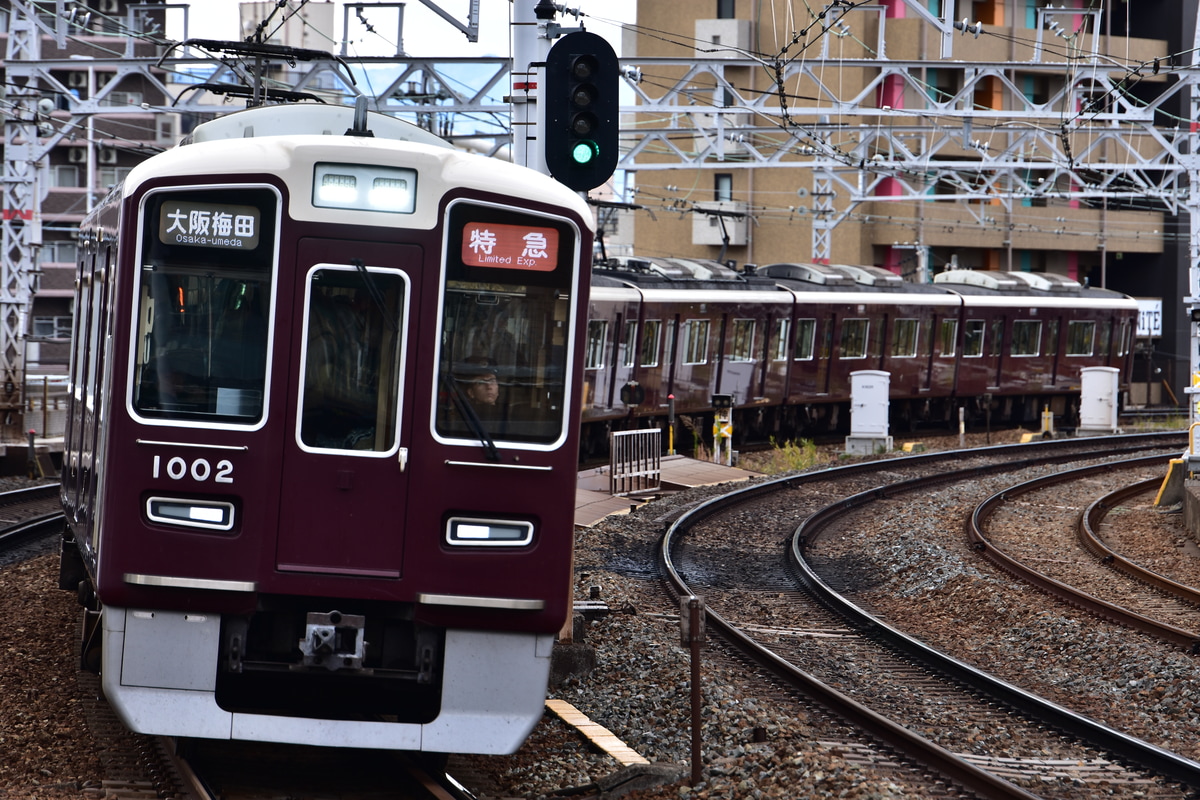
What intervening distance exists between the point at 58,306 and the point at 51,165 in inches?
179

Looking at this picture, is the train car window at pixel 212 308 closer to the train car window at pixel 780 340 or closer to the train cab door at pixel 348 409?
the train cab door at pixel 348 409

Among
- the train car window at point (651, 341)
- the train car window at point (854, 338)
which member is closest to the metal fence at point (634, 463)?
the train car window at point (651, 341)

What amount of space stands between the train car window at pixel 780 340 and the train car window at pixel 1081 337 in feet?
29.9

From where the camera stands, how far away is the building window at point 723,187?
152 ft

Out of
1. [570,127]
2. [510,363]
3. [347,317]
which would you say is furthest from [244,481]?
[570,127]

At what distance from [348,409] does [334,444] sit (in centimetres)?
14

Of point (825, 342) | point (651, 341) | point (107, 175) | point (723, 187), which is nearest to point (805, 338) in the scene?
point (825, 342)

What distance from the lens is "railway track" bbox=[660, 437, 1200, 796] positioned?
687cm

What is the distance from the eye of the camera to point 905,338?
27.8 metres

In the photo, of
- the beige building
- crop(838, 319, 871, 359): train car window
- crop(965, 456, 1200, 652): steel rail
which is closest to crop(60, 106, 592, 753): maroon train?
crop(965, 456, 1200, 652): steel rail

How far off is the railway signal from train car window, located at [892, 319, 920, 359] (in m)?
19.9

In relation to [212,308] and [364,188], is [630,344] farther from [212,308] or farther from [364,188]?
[212,308]

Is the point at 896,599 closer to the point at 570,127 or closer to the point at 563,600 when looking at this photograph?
the point at 570,127

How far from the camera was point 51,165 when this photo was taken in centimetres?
4800
